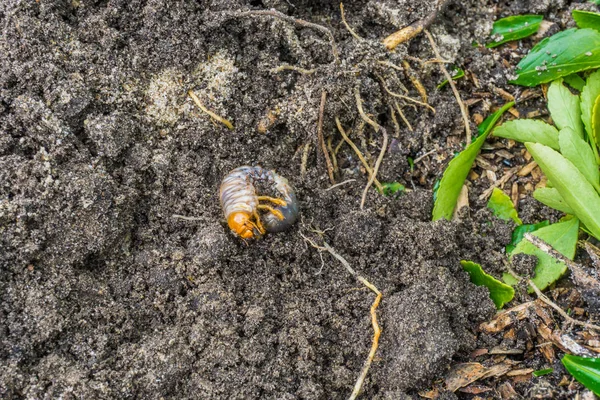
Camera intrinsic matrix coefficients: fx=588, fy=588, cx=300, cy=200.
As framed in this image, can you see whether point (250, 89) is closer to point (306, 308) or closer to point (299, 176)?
point (299, 176)

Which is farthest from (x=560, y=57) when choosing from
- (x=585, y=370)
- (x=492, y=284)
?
(x=585, y=370)

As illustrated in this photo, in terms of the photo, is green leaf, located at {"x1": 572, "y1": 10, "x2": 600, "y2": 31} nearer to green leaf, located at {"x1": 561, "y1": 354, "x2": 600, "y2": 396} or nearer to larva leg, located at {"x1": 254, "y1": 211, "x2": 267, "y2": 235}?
green leaf, located at {"x1": 561, "y1": 354, "x2": 600, "y2": 396}

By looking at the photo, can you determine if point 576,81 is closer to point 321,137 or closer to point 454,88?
point 454,88

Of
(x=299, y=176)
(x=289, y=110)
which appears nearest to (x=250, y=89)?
(x=289, y=110)

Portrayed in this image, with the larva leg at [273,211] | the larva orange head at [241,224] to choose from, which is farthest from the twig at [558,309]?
the larva orange head at [241,224]

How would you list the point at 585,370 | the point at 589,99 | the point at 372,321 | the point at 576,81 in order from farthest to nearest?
the point at 576,81 < the point at 589,99 < the point at 372,321 < the point at 585,370

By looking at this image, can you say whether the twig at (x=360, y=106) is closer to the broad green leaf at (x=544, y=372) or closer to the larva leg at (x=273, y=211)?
the larva leg at (x=273, y=211)
